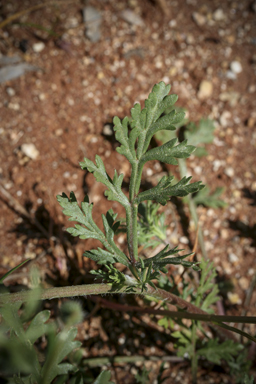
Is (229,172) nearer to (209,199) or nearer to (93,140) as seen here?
(209,199)

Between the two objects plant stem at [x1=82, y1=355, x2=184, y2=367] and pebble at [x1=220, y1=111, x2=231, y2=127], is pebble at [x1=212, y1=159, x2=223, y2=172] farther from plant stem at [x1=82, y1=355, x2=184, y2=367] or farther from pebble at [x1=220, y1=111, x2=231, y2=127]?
plant stem at [x1=82, y1=355, x2=184, y2=367]

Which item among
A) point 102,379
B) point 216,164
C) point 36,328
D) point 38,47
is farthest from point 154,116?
point 38,47

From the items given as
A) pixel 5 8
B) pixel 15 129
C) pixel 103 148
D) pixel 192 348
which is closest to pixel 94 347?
pixel 192 348

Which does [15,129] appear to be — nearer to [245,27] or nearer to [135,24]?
[135,24]

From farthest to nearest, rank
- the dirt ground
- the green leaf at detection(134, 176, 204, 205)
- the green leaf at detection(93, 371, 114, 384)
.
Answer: the dirt ground
the green leaf at detection(93, 371, 114, 384)
the green leaf at detection(134, 176, 204, 205)

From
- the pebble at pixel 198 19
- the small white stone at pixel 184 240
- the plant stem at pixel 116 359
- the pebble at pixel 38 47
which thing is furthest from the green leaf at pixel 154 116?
the pebble at pixel 198 19

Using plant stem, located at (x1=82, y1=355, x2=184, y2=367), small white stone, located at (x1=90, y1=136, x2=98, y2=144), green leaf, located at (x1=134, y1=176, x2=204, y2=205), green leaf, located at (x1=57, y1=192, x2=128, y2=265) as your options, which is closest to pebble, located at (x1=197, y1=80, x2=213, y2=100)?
small white stone, located at (x1=90, y1=136, x2=98, y2=144)
